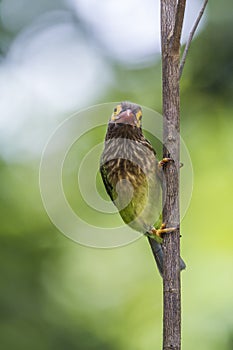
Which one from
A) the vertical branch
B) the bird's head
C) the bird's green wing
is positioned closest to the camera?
the vertical branch

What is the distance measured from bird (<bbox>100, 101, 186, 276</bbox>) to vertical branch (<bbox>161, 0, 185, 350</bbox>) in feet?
1.90

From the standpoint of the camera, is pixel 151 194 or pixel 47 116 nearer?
pixel 151 194

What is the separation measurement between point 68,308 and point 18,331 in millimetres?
360

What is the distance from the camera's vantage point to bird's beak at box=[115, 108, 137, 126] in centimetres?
305

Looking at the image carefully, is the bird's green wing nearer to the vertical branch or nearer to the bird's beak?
the bird's beak

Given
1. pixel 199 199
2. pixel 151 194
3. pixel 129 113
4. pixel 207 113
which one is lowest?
pixel 151 194

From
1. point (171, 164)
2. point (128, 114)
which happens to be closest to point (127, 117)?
point (128, 114)

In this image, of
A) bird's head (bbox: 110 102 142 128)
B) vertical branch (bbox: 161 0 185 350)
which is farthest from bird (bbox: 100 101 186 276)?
vertical branch (bbox: 161 0 185 350)

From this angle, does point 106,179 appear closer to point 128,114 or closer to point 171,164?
point 128,114

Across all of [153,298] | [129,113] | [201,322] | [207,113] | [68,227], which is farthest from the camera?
[207,113]

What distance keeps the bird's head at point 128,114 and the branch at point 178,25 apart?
1.99 ft

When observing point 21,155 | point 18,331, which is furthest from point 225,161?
point 18,331

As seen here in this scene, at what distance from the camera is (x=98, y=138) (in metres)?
4.74

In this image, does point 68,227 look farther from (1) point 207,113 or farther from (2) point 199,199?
(1) point 207,113
